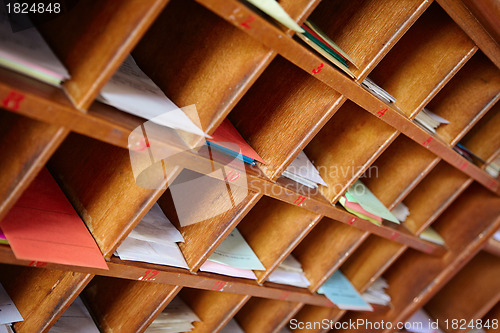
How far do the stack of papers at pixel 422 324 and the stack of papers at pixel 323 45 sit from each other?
1618 millimetres

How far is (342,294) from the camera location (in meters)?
1.86

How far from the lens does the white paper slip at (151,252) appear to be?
112 cm

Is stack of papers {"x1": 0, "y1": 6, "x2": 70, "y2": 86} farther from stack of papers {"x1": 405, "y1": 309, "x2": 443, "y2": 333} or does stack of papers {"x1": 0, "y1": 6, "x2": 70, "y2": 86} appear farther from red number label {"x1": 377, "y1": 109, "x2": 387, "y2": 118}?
stack of papers {"x1": 405, "y1": 309, "x2": 443, "y2": 333}

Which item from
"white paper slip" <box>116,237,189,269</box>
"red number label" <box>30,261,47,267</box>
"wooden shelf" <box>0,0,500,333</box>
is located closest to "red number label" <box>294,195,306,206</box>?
"wooden shelf" <box>0,0,500,333</box>

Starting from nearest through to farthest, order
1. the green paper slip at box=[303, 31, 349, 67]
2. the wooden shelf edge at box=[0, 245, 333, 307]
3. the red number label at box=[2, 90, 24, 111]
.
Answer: the red number label at box=[2, 90, 24, 111] → the wooden shelf edge at box=[0, 245, 333, 307] → the green paper slip at box=[303, 31, 349, 67]

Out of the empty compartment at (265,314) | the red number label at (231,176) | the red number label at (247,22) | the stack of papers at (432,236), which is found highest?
the red number label at (247,22)

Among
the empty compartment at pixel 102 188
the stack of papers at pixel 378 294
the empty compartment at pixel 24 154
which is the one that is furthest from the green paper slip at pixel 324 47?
the stack of papers at pixel 378 294

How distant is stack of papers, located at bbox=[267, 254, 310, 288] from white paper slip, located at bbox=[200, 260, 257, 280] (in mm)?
120

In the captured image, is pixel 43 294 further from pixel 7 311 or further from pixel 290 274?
pixel 290 274

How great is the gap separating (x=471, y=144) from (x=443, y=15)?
2.40ft

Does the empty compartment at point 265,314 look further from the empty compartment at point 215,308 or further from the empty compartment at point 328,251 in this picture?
the empty compartment at point 215,308

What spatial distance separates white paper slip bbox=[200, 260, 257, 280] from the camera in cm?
131

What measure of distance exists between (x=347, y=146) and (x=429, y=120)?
35 cm

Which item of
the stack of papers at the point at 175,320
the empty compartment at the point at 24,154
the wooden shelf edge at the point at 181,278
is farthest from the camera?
the stack of papers at the point at 175,320
